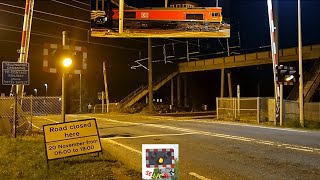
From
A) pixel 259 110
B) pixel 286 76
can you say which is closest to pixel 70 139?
pixel 286 76

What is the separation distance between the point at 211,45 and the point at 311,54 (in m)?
22.3

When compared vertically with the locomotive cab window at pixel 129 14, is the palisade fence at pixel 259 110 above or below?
below

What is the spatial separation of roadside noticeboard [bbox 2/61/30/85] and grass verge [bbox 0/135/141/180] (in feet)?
10.5

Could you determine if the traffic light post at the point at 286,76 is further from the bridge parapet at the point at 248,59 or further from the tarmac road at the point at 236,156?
the bridge parapet at the point at 248,59

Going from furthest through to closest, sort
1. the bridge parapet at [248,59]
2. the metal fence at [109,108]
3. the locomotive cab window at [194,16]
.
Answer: the metal fence at [109,108]
the bridge parapet at [248,59]
the locomotive cab window at [194,16]

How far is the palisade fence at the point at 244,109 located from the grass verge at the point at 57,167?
18093 mm

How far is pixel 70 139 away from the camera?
34.1ft

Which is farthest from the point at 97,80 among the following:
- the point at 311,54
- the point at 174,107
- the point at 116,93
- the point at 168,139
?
the point at 168,139

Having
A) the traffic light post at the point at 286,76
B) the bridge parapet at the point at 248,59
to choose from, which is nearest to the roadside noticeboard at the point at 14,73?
the traffic light post at the point at 286,76

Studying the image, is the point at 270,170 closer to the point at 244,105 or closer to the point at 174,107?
the point at 244,105

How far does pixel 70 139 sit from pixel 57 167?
0.94 m

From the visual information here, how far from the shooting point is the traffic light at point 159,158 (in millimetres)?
6426

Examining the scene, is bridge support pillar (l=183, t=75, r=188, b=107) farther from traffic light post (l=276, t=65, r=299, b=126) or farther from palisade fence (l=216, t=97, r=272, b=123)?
traffic light post (l=276, t=65, r=299, b=126)

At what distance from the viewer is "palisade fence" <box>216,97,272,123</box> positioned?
2784 centimetres
